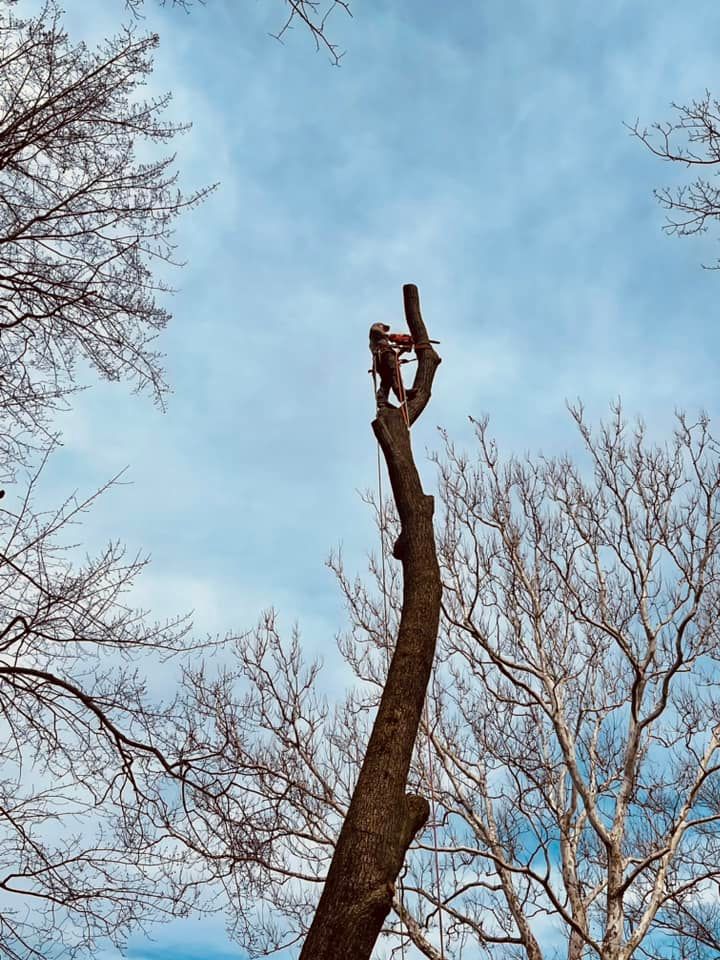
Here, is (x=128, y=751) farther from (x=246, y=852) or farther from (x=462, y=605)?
(x=462, y=605)

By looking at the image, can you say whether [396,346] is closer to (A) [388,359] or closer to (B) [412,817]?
(A) [388,359]

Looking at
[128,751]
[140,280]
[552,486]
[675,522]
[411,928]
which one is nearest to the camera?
[128,751]

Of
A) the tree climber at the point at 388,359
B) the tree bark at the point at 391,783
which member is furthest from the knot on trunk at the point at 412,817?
the tree climber at the point at 388,359

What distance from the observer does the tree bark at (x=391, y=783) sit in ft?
8.75

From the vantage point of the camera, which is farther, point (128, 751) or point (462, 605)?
point (462, 605)

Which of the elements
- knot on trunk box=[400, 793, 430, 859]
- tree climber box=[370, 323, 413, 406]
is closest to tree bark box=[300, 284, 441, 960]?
knot on trunk box=[400, 793, 430, 859]

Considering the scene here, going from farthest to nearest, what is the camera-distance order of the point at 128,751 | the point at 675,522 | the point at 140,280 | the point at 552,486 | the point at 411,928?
the point at 552,486
the point at 675,522
the point at 411,928
the point at 140,280
the point at 128,751

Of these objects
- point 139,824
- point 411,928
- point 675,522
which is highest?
point 675,522

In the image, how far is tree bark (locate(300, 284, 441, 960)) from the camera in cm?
267

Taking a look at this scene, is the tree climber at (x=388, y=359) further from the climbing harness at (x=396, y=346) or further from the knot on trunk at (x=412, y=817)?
the knot on trunk at (x=412, y=817)

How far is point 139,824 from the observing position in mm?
4297

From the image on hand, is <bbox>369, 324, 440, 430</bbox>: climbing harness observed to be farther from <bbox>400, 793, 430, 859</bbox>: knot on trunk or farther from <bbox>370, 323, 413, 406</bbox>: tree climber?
<bbox>400, 793, 430, 859</bbox>: knot on trunk

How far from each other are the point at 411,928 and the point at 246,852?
548cm

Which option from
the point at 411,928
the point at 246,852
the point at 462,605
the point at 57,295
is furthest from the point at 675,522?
the point at 57,295
